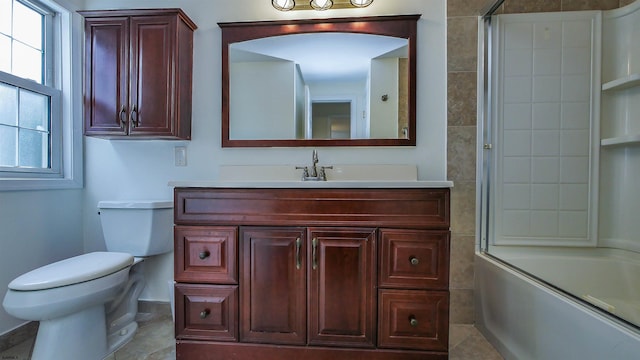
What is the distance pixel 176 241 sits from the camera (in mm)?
1254

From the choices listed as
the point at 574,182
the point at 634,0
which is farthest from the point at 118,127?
the point at 634,0

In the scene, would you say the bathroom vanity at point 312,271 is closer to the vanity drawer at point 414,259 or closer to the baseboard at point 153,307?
the vanity drawer at point 414,259

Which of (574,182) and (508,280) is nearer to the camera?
(508,280)

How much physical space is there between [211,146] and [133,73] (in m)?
0.57

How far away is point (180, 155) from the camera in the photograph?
1813 mm

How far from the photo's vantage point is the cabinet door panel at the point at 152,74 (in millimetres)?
1579

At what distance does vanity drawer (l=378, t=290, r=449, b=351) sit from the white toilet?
122cm

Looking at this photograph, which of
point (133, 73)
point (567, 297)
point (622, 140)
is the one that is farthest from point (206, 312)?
point (622, 140)

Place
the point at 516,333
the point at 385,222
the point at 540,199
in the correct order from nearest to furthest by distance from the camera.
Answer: the point at 385,222 < the point at 516,333 < the point at 540,199

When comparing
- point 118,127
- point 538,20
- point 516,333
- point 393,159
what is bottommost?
point 516,333

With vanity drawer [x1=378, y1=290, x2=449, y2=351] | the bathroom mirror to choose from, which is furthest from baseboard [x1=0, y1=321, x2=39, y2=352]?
vanity drawer [x1=378, y1=290, x2=449, y2=351]

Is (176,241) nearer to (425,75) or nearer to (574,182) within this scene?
(425,75)

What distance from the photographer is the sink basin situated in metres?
1.69

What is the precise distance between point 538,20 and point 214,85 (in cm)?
202
